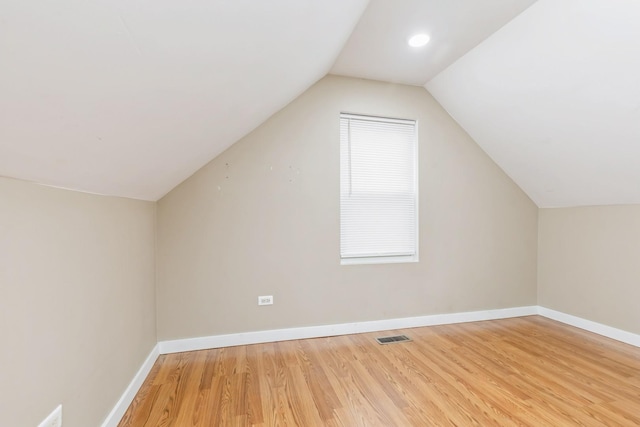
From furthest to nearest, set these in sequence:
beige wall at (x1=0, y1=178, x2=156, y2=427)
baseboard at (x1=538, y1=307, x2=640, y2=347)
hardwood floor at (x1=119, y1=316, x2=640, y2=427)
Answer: baseboard at (x1=538, y1=307, x2=640, y2=347) → hardwood floor at (x1=119, y1=316, x2=640, y2=427) → beige wall at (x1=0, y1=178, x2=156, y2=427)

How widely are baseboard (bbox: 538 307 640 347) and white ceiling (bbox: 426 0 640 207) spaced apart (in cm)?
123

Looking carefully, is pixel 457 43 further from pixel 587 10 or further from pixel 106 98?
pixel 106 98

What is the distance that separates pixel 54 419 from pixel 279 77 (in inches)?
78.1

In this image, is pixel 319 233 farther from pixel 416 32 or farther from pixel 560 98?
pixel 560 98

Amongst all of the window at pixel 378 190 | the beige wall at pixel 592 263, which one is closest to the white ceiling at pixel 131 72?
the window at pixel 378 190

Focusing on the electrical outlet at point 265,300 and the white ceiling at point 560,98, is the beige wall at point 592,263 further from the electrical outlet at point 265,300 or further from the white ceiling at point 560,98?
the electrical outlet at point 265,300

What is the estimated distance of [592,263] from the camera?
121 inches

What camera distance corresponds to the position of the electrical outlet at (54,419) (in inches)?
43.9

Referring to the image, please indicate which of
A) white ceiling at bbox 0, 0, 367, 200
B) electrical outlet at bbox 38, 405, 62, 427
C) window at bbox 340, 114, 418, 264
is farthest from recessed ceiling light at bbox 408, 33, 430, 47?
electrical outlet at bbox 38, 405, 62, 427

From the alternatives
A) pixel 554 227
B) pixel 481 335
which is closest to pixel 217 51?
pixel 481 335

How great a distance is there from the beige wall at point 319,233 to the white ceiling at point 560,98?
0.33 metres

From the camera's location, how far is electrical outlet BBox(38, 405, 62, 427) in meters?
1.12

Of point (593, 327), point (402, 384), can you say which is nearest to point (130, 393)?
point (402, 384)

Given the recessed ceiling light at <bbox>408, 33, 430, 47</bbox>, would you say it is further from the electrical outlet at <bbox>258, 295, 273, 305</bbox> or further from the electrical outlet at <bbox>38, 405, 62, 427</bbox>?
the electrical outlet at <bbox>38, 405, 62, 427</bbox>
